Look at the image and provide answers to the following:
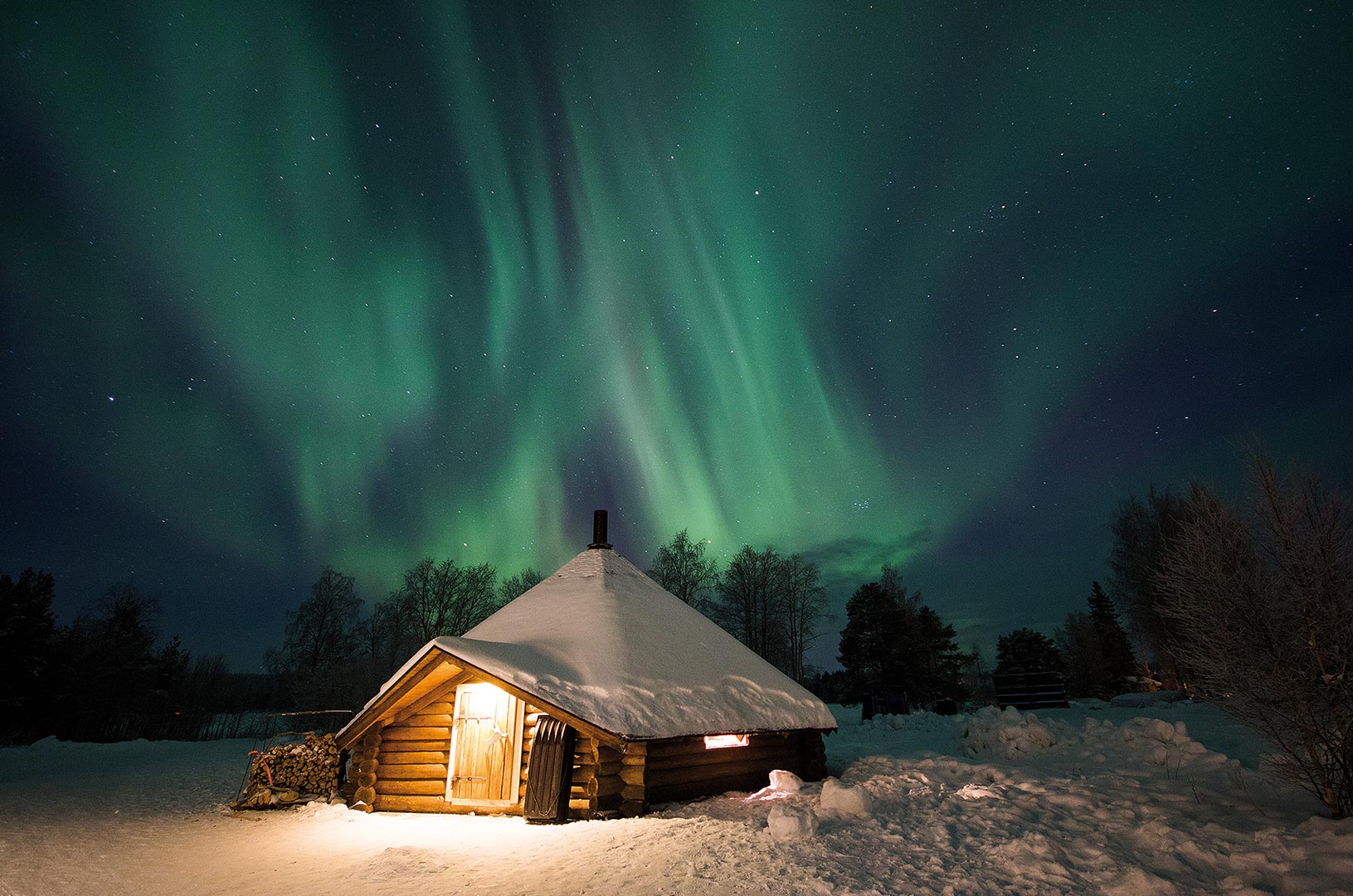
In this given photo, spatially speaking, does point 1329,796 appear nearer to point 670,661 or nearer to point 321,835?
point 670,661

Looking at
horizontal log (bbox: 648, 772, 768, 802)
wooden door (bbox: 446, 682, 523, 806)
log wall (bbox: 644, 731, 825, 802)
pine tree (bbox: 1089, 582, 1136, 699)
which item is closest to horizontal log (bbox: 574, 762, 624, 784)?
log wall (bbox: 644, 731, 825, 802)

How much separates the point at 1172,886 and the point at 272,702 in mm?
55737

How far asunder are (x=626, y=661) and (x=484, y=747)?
3126mm

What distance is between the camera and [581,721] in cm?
999

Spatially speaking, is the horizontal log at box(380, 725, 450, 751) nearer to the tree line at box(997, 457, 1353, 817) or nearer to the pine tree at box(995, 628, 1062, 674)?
the tree line at box(997, 457, 1353, 817)

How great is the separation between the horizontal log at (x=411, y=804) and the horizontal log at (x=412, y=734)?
97cm

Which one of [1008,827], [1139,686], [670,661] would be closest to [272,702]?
[670,661]

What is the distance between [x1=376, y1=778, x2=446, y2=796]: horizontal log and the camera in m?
11.7

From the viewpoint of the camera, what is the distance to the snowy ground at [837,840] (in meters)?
6.14

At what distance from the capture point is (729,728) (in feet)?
36.7

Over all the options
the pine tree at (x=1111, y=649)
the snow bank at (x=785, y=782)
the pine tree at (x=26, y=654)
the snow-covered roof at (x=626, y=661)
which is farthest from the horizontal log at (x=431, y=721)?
the pine tree at (x=1111, y=649)

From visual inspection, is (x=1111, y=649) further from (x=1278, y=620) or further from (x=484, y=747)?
(x=484, y=747)

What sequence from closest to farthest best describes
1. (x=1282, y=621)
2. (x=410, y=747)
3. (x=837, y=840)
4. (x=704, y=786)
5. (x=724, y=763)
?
1. (x=1282, y=621)
2. (x=837, y=840)
3. (x=704, y=786)
4. (x=724, y=763)
5. (x=410, y=747)

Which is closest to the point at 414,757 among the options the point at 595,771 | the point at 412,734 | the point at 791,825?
the point at 412,734
